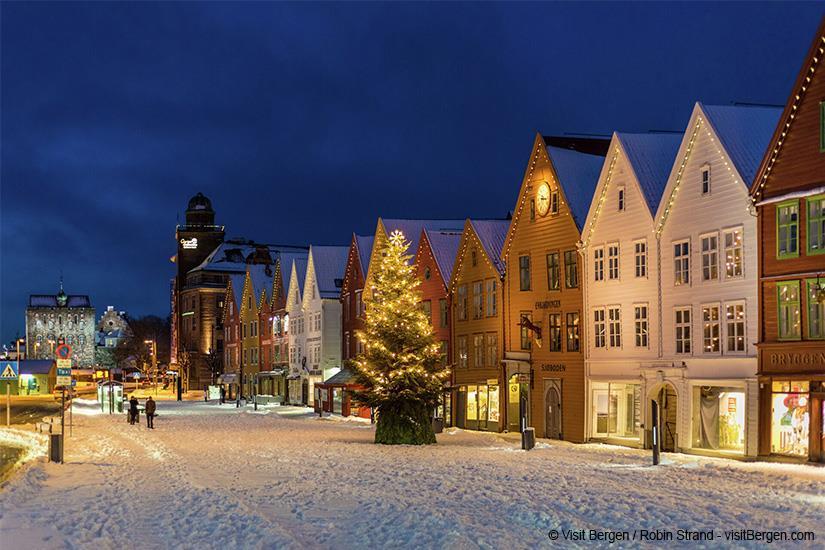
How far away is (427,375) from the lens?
42.7 m

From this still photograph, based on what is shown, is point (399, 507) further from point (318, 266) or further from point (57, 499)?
point (318, 266)

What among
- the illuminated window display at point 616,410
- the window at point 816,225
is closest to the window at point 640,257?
the illuminated window display at point 616,410

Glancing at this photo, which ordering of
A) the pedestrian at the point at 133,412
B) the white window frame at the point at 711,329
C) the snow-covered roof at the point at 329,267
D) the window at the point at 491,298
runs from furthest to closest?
the snow-covered roof at the point at 329,267
the pedestrian at the point at 133,412
the window at the point at 491,298
the white window frame at the point at 711,329

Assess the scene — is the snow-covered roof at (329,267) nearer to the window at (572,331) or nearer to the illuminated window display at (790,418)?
the window at (572,331)

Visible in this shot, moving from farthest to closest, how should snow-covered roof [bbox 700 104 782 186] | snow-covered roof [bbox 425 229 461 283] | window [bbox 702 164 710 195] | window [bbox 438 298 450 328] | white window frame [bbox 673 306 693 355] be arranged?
1. snow-covered roof [bbox 425 229 461 283]
2. window [bbox 438 298 450 328]
3. white window frame [bbox 673 306 693 355]
4. window [bbox 702 164 710 195]
5. snow-covered roof [bbox 700 104 782 186]

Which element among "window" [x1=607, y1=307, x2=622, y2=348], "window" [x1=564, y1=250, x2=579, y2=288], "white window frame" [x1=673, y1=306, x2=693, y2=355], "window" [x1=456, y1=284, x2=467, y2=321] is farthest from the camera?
"window" [x1=456, y1=284, x2=467, y2=321]

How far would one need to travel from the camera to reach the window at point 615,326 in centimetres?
4353

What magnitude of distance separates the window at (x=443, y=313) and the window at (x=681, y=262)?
21.0 m

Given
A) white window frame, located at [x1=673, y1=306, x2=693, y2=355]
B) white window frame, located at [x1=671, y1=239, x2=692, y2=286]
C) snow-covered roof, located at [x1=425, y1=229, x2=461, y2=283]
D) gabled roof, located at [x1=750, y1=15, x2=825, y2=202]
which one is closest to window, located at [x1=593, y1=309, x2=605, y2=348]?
white window frame, located at [x1=673, y1=306, x2=693, y2=355]

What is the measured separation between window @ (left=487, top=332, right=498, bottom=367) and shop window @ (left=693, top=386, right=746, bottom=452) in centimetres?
1615

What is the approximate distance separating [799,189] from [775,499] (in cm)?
1273

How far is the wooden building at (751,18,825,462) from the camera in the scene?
32656 millimetres

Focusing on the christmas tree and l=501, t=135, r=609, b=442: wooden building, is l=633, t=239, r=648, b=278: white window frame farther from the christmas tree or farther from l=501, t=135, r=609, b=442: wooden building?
the christmas tree

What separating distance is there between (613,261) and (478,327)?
500 inches
